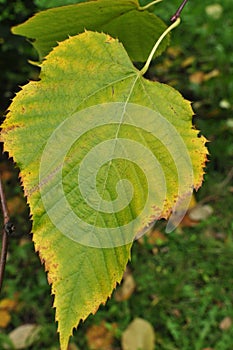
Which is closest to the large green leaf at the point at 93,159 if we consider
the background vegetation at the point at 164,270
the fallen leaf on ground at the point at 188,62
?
the background vegetation at the point at 164,270

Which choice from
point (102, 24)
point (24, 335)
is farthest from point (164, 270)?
point (102, 24)

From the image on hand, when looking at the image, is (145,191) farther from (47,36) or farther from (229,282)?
(229,282)

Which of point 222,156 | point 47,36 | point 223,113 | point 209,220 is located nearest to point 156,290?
point 209,220

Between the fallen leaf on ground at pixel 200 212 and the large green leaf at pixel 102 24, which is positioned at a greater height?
the large green leaf at pixel 102 24

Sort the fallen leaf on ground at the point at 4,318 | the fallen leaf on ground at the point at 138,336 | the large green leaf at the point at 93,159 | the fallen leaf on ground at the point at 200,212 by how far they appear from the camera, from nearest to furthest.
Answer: the large green leaf at the point at 93,159 → the fallen leaf on ground at the point at 138,336 → the fallen leaf on ground at the point at 4,318 → the fallen leaf on ground at the point at 200,212

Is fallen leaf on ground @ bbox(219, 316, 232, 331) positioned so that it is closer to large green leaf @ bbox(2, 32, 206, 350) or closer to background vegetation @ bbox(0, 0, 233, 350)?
background vegetation @ bbox(0, 0, 233, 350)

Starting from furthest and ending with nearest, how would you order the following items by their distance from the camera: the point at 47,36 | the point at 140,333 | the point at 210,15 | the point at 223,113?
the point at 210,15 < the point at 223,113 < the point at 140,333 < the point at 47,36

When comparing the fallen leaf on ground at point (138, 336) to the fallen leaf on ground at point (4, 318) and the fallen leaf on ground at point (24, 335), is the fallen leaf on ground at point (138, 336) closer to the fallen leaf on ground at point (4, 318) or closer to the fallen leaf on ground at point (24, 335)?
the fallen leaf on ground at point (24, 335)
